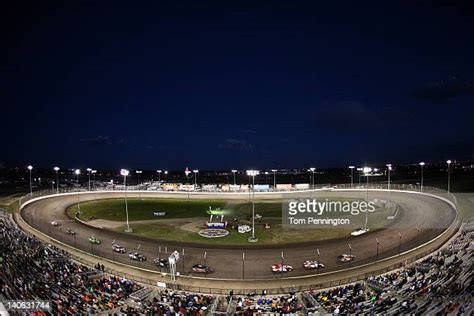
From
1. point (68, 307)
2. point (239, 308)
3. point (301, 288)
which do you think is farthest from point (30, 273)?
point (301, 288)

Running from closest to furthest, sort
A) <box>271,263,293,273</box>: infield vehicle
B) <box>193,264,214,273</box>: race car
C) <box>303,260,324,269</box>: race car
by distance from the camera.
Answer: <box>271,263,293,273</box>: infield vehicle
<box>193,264,214,273</box>: race car
<box>303,260,324,269</box>: race car

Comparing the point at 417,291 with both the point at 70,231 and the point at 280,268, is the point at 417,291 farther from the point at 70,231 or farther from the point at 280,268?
the point at 70,231

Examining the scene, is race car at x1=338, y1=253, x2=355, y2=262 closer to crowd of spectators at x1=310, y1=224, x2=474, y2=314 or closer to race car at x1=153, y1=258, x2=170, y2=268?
crowd of spectators at x1=310, y1=224, x2=474, y2=314

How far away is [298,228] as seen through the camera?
5050cm

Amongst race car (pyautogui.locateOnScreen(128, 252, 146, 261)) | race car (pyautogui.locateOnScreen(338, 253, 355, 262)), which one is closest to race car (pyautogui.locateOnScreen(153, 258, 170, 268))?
race car (pyautogui.locateOnScreen(128, 252, 146, 261))

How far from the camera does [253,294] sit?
26.8 meters

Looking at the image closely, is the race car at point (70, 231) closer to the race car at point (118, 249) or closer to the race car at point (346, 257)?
the race car at point (118, 249)

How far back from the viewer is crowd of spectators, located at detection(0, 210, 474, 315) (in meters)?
21.0

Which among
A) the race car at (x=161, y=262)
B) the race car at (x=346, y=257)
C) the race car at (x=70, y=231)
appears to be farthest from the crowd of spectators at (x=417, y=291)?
the race car at (x=70, y=231)

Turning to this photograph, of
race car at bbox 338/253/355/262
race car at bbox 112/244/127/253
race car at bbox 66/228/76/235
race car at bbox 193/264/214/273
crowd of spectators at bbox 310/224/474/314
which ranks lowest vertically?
race car at bbox 193/264/214/273

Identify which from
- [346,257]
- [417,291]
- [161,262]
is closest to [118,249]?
[161,262]

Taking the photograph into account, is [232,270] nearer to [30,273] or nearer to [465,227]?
[30,273]

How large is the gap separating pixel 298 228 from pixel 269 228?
4559mm

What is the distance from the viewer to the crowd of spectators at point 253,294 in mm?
20969
